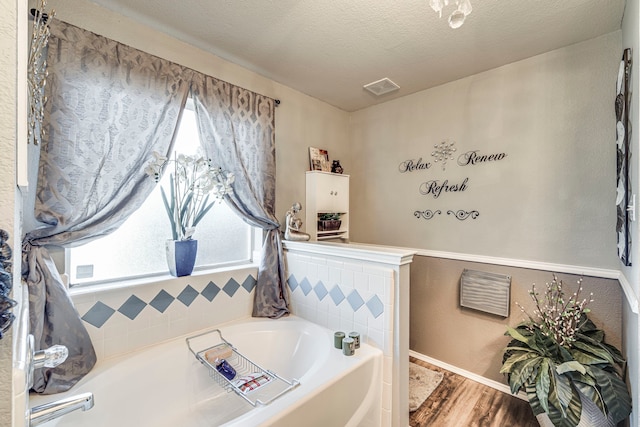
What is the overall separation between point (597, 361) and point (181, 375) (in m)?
2.39

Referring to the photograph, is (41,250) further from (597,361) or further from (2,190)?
(597,361)

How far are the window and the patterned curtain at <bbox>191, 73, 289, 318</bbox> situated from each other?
0.16m

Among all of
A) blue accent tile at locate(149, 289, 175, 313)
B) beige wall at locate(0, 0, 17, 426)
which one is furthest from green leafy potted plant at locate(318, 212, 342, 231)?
beige wall at locate(0, 0, 17, 426)

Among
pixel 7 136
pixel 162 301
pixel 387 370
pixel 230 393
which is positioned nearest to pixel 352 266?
pixel 387 370

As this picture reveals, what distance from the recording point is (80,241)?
147cm

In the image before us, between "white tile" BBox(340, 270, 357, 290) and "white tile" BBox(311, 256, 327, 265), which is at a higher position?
"white tile" BBox(311, 256, 327, 265)

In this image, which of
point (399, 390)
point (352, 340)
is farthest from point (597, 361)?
point (352, 340)

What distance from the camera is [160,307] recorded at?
1.74 m

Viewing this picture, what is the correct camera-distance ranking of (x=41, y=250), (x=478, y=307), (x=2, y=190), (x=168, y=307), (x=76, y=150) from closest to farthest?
(x=2, y=190), (x=41, y=250), (x=76, y=150), (x=168, y=307), (x=478, y=307)

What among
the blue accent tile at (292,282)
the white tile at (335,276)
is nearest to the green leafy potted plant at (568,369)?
the white tile at (335,276)

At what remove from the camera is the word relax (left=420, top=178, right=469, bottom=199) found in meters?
2.39

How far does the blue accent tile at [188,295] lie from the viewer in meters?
1.84

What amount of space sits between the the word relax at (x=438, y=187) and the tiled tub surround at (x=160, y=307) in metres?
1.75

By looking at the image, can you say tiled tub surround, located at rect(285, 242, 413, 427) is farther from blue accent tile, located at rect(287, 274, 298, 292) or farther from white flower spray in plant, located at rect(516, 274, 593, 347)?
white flower spray in plant, located at rect(516, 274, 593, 347)
